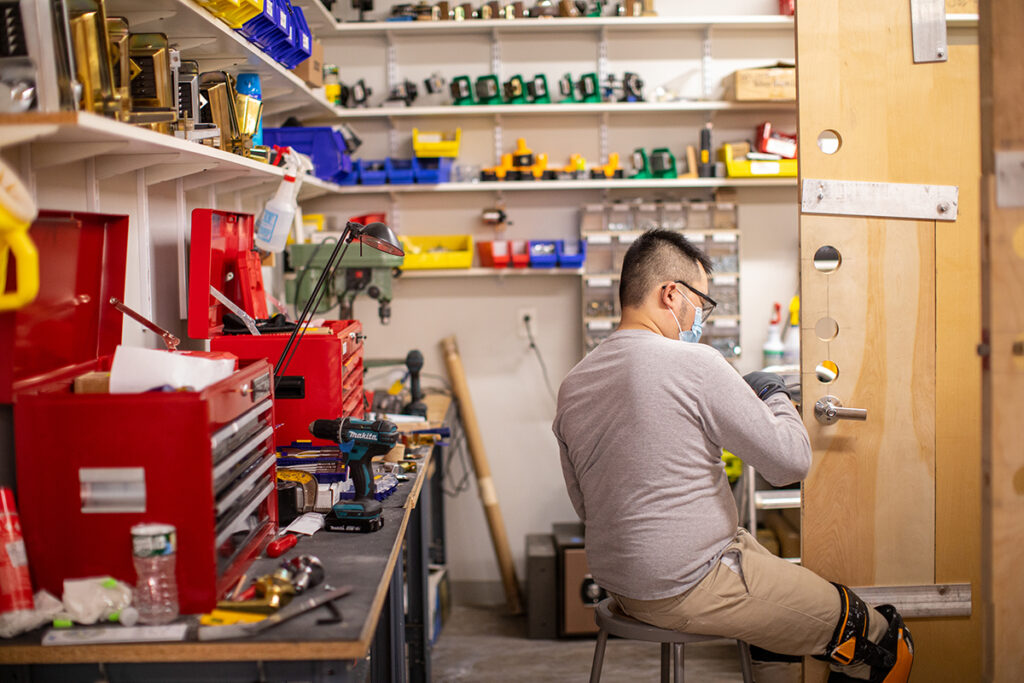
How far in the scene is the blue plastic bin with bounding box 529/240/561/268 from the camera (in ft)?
12.8

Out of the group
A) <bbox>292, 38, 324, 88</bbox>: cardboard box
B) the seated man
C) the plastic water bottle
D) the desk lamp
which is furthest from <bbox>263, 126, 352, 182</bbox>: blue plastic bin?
the plastic water bottle

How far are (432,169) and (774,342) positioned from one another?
183cm

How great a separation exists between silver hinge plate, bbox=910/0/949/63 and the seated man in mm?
1028

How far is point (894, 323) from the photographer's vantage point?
7.65 ft

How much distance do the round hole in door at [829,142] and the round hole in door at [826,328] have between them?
0.45m

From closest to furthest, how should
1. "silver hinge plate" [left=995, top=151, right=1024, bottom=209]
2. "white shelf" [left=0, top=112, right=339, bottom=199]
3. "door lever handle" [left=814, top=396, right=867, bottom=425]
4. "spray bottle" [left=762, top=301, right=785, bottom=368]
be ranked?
1. "silver hinge plate" [left=995, top=151, right=1024, bottom=209]
2. "white shelf" [left=0, top=112, right=339, bottom=199]
3. "door lever handle" [left=814, top=396, right=867, bottom=425]
4. "spray bottle" [left=762, top=301, right=785, bottom=368]

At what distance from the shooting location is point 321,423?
2.13 metres

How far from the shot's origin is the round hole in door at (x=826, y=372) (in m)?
2.33

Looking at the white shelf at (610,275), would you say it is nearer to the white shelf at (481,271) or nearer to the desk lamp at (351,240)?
the white shelf at (481,271)

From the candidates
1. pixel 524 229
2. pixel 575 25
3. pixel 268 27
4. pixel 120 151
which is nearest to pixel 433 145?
pixel 524 229

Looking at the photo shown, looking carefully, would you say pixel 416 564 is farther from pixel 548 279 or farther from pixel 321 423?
pixel 548 279

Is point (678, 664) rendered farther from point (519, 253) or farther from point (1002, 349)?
point (519, 253)

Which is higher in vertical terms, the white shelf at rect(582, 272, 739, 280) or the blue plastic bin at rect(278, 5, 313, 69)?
the blue plastic bin at rect(278, 5, 313, 69)

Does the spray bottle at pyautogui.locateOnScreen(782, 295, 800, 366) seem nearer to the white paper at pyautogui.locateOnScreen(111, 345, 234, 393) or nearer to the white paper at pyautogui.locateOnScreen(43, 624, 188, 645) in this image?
the white paper at pyautogui.locateOnScreen(111, 345, 234, 393)
